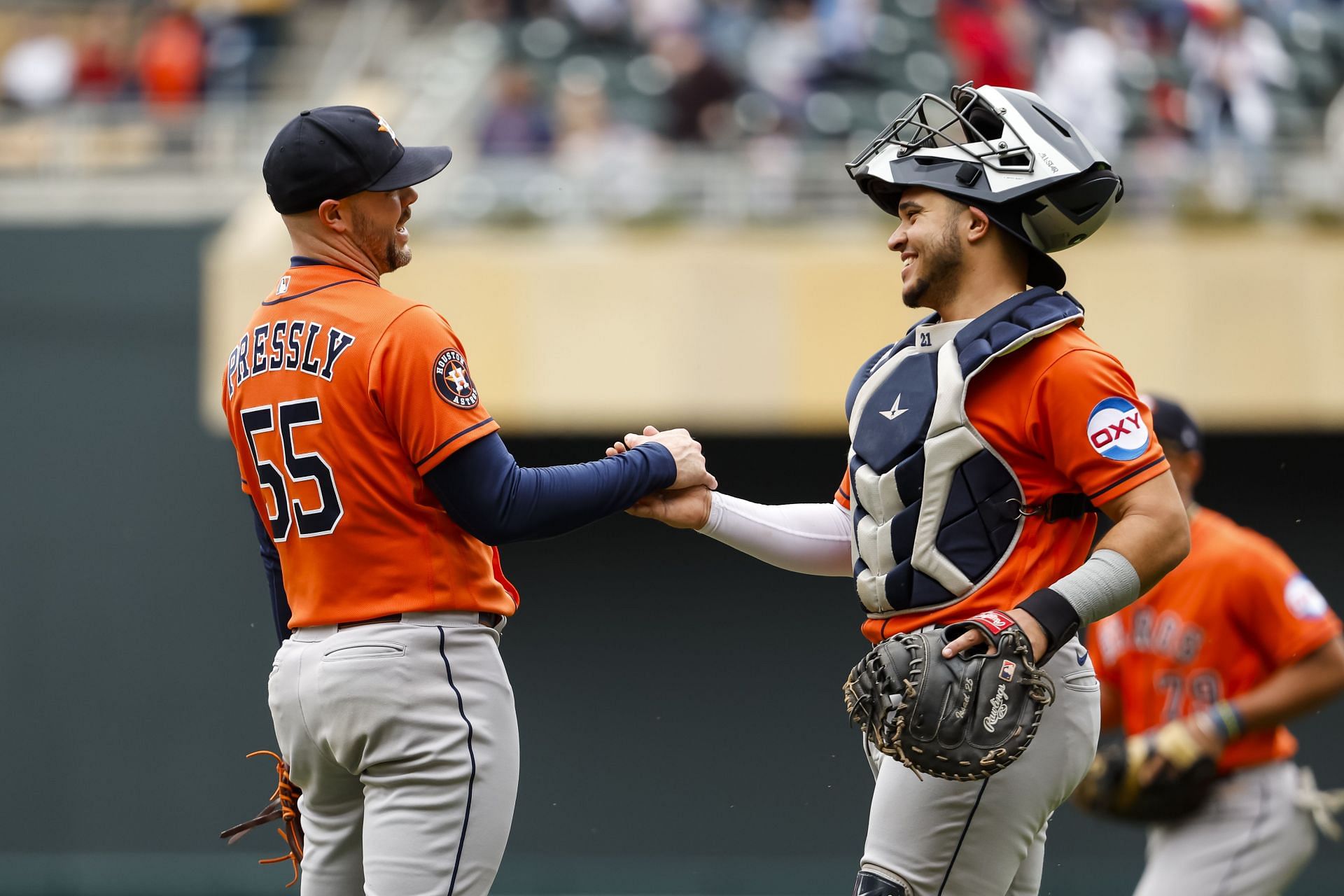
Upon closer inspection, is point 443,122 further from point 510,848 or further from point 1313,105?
point 1313,105

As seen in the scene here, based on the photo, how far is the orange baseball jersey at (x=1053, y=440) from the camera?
3334mm

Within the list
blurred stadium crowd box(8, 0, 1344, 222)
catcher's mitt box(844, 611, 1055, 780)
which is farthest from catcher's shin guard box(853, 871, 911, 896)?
blurred stadium crowd box(8, 0, 1344, 222)

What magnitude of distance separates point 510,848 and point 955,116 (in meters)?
7.79

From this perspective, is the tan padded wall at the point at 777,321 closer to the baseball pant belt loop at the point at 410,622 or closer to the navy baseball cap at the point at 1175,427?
the navy baseball cap at the point at 1175,427

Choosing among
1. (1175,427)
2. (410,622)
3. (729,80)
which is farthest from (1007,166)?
(729,80)

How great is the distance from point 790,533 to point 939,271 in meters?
0.80

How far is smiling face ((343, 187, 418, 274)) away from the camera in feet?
12.1

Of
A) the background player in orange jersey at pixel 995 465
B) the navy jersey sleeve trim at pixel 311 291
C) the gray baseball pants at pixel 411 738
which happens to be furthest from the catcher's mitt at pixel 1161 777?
the navy jersey sleeve trim at pixel 311 291

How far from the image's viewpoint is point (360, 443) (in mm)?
3498

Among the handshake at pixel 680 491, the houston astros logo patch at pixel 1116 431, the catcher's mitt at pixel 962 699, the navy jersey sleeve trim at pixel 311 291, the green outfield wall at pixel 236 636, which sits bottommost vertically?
the green outfield wall at pixel 236 636

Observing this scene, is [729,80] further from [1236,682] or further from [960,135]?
[960,135]

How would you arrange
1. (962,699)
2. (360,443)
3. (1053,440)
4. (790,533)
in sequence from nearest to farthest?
1. (962,699)
2. (1053,440)
3. (360,443)
4. (790,533)

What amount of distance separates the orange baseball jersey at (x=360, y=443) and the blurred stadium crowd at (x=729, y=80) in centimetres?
671

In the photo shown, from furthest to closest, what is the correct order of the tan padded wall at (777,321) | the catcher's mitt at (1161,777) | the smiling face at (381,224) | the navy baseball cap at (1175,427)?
the tan padded wall at (777,321) → the navy baseball cap at (1175,427) → the catcher's mitt at (1161,777) → the smiling face at (381,224)
